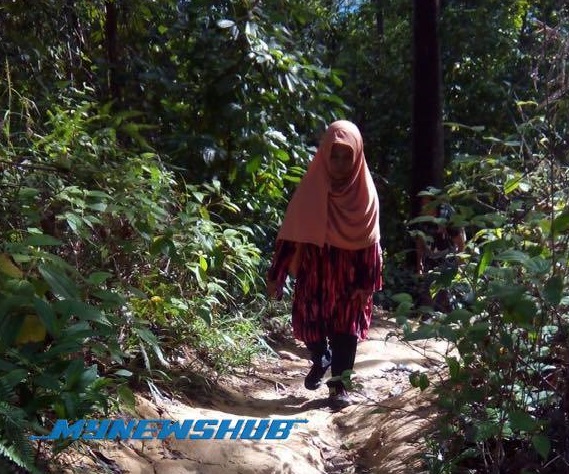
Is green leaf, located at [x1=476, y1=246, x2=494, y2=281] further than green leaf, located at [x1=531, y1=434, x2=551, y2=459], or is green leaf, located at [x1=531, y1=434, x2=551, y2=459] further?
green leaf, located at [x1=476, y1=246, x2=494, y2=281]

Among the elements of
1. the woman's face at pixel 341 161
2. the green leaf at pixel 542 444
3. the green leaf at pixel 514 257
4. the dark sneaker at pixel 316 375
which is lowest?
the dark sneaker at pixel 316 375

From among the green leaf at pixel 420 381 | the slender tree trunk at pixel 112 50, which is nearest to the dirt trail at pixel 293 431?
the green leaf at pixel 420 381

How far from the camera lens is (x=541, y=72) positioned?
11.8 feet

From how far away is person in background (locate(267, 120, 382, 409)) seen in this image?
16.3 ft

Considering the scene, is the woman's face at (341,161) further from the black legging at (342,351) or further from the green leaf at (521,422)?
the green leaf at (521,422)

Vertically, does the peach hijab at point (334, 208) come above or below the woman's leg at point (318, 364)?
above

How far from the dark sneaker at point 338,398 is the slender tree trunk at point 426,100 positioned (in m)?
4.00

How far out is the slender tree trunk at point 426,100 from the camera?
344 inches

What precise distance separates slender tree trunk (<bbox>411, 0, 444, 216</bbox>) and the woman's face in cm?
381

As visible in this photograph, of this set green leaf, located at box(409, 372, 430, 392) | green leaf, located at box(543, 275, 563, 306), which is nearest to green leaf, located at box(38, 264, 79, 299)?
green leaf, located at box(409, 372, 430, 392)

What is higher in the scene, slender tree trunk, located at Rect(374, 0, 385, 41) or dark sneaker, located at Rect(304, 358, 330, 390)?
slender tree trunk, located at Rect(374, 0, 385, 41)

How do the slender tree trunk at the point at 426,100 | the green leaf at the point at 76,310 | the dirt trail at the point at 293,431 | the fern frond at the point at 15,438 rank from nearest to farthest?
the fern frond at the point at 15,438, the green leaf at the point at 76,310, the dirt trail at the point at 293,431, the slender tree trunk at the point at 426,100

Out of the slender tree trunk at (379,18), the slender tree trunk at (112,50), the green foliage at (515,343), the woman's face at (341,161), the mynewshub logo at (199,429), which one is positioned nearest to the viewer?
the green foliage at (515,343)

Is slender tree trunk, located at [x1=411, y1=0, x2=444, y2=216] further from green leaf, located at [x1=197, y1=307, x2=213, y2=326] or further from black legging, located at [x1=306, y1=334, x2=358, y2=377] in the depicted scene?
green leaf, located at [x1=197, y1=307, x2=213, y2=326]
